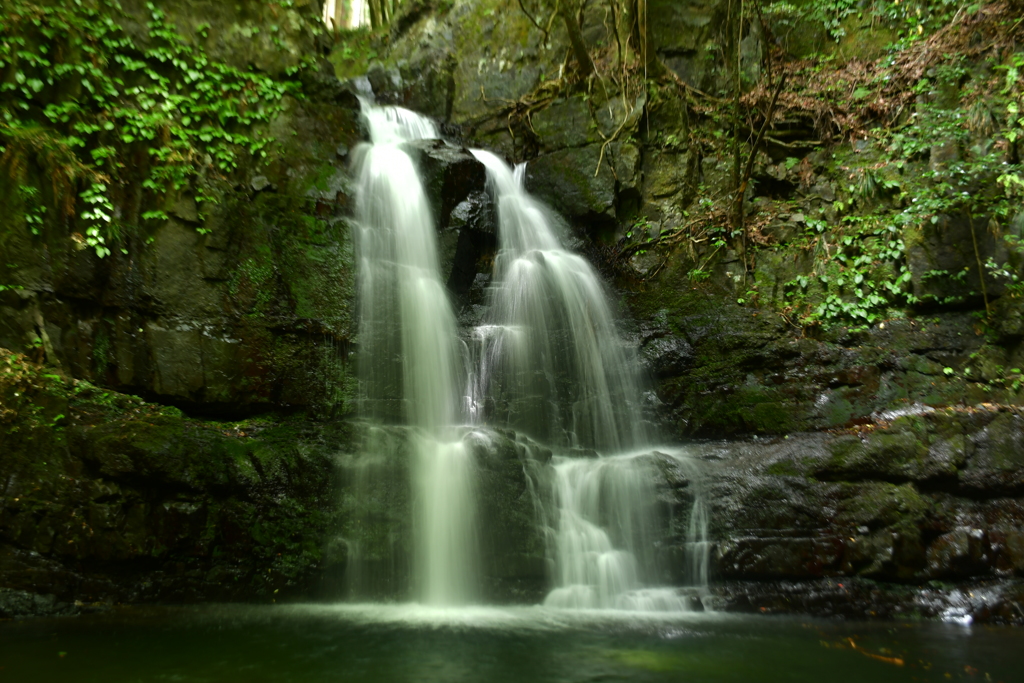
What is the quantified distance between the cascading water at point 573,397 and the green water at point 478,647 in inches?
24.5

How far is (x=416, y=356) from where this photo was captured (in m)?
7.27

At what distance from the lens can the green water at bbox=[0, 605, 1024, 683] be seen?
3627 millimetres

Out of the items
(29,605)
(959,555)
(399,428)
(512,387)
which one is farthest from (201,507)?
(959,555)

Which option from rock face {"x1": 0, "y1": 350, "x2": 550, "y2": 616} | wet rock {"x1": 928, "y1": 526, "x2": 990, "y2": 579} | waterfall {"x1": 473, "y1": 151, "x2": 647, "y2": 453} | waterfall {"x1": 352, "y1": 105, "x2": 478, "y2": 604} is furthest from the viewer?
waterfall {"x1": 473, "y1": 151, "x2": 647, "y2": 453}

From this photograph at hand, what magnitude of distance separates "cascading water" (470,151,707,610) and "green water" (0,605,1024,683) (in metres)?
0.62

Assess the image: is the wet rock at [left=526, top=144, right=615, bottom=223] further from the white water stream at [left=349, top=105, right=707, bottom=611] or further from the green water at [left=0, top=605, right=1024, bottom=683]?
the green water at [left=0, top=605, right=1024, bottom=683]

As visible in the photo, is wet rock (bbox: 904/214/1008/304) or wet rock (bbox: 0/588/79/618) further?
wet rock (bbox: 904/214/1008/304)

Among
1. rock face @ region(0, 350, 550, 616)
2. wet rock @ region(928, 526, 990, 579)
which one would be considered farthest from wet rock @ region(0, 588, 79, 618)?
wet rock @ region(928, 526, 990, 579)

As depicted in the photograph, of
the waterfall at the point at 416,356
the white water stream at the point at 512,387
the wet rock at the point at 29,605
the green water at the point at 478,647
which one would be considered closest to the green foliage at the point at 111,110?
the waterfall at the point at 416,356

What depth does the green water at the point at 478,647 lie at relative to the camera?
363 cm

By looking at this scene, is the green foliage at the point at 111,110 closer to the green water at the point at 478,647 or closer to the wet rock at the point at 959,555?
the green water at the point at 478,647

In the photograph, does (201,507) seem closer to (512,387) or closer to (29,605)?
(29,605)

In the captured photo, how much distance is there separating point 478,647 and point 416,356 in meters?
3.81

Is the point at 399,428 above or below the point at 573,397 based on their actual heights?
below
